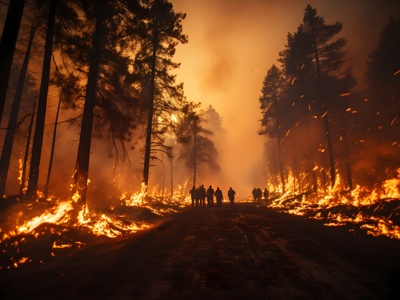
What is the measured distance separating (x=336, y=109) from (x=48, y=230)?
3049 centimetres

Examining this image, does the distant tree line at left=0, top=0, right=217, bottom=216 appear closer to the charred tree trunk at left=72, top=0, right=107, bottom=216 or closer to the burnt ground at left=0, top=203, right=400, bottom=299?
the charred tree trunk at left=72, top=0, right=107, bottom=216

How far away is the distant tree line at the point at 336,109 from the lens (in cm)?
2631

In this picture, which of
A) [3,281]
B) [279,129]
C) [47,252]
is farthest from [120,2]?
[279,129]

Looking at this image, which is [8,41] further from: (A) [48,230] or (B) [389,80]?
(B) [389,80]

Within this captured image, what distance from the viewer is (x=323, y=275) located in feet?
13.3

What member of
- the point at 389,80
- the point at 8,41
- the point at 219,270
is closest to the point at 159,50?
the point at 8,41

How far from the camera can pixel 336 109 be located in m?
28.5

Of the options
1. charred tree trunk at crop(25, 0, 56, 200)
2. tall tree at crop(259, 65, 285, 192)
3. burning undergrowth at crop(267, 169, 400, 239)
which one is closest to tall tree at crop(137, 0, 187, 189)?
charred tree trunk at crop(25, 0, 56, 200)

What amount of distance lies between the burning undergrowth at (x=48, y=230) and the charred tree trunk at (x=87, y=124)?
35.3 inches

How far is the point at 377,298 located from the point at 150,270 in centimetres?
356

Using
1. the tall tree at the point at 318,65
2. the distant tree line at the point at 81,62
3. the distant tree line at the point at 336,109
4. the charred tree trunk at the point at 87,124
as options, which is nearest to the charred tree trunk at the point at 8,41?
the distant tree line at the point at 81,62

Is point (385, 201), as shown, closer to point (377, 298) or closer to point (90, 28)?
point (377, 298)

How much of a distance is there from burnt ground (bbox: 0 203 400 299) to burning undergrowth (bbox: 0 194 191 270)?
47 cm

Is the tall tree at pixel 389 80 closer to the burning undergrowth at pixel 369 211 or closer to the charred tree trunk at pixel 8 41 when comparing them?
the burning undergrowth at pixel 369 211
